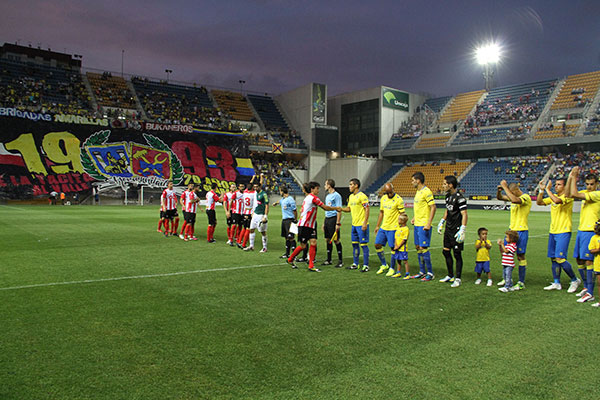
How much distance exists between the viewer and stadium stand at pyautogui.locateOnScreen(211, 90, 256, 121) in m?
60.6

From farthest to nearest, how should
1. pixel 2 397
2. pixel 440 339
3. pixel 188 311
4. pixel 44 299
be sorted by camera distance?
1. pixel 44 299
2. pixel 188 311
3. pixel 440 339
4. pixel 2 397

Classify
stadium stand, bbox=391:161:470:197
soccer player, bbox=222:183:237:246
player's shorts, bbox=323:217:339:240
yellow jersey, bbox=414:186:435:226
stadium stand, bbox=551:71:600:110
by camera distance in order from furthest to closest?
1. stadium stand, bbox=391:161:470:197
2. stadium stand, bbox=551:71:600:110
3. soccer player, bbox=222:183:237:246
4. player's shorts, bbox=323:217:339:240
5. yellow jersey, bbox=414:186:435:226

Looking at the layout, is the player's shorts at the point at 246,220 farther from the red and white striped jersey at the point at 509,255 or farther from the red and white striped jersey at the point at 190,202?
the red and white striped jersey at the point at 509,255

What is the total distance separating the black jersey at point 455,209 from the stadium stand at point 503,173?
39.6 meters

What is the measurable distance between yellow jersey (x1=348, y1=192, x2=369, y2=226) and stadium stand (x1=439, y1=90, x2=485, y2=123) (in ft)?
167

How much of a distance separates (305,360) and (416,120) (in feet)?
195

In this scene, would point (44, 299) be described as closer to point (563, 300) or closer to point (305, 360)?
point (305, 360)

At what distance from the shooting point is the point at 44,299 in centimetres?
666

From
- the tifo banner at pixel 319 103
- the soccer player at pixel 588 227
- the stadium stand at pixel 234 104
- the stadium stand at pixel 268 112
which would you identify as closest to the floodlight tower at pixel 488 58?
the tifo banner at pixel 319 103

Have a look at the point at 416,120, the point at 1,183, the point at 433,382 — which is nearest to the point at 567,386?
the point at 433,382

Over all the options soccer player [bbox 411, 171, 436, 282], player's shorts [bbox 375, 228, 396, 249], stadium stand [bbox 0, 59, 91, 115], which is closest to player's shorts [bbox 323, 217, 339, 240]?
player's shorts [bbox 375, 228, 396, 249]

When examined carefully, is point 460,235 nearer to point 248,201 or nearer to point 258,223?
point 258,223

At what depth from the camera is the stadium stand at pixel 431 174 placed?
51.4 m

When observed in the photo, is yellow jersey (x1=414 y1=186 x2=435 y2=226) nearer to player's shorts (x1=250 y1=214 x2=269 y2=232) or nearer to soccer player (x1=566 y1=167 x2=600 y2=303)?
soccer player (x1=566 y1=167 x2=600 y2=303)
